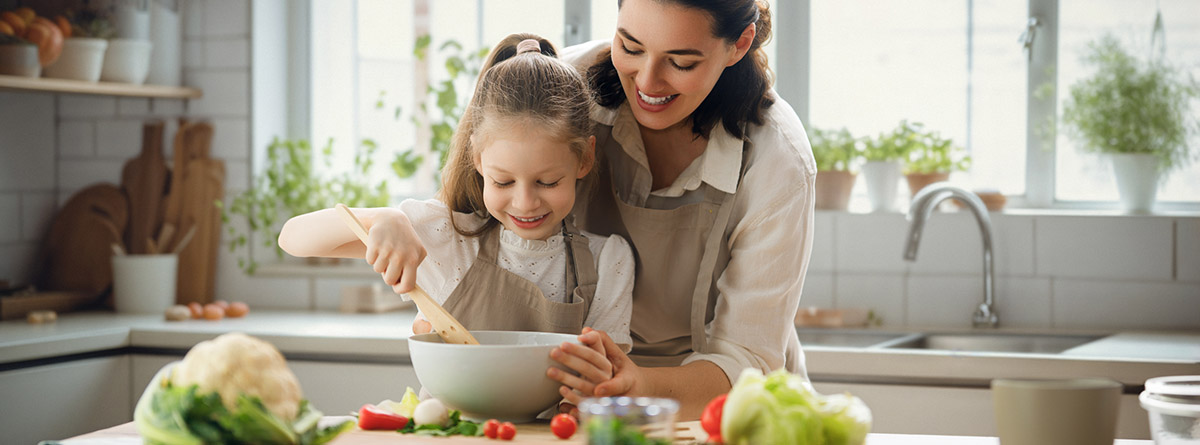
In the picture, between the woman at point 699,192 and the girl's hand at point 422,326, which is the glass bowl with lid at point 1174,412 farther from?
the girl's hand at point 422,326

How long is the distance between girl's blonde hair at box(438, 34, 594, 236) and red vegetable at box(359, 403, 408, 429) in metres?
0.41

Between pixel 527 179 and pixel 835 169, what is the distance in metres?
1.62

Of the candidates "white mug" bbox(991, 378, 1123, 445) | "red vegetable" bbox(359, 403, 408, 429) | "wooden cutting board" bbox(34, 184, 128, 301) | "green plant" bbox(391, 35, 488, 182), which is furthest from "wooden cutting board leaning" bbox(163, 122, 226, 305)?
"white mug" bbox(991, 378, 1123, 445)

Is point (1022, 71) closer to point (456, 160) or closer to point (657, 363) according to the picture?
point (657, 363)

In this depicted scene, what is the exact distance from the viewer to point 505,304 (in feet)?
4.81

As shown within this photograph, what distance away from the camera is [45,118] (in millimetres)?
3203

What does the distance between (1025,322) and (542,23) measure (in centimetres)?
159

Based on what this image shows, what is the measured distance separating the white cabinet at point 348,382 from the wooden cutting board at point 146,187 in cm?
70

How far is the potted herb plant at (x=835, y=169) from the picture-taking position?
9.22ft

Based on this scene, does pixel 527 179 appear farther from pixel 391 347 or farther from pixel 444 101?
pixel 444 101

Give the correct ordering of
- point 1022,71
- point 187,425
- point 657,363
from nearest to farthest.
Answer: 1. point 187,425
2. point 657,363
3. point 1022,71

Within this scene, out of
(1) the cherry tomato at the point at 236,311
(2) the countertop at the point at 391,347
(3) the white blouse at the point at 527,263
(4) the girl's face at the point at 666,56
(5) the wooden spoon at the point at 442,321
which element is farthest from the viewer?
(1) the cherry tomato at the point at 236,311

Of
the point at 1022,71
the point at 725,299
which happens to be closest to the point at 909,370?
the point at 725,299

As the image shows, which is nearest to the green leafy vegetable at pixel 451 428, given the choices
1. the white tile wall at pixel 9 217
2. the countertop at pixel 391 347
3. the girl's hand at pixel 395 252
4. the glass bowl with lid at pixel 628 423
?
the girl's hand at pixel 395 252
